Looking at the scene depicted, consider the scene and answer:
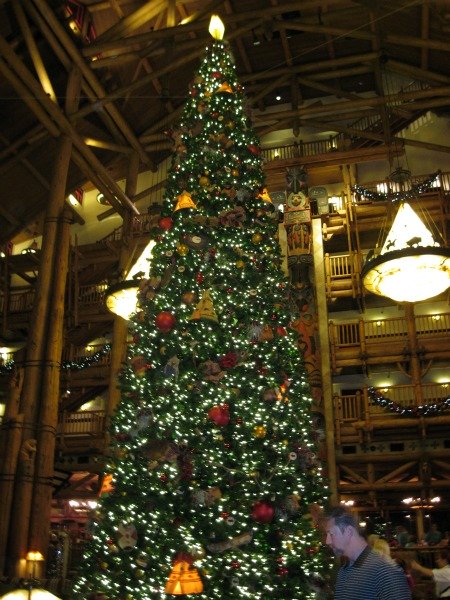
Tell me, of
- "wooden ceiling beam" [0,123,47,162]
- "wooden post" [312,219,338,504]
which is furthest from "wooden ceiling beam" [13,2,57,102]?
"wooden post" [312,219,338,504]

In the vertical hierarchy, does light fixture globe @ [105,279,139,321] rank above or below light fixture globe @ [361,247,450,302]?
above

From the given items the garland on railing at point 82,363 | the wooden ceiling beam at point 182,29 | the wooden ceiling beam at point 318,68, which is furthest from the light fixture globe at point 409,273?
the garland on railing at point 82,363

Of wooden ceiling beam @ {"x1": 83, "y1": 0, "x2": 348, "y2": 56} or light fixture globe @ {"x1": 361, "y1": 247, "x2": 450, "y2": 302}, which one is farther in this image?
wooden ceiling beam @ {"x1": 83, "y1": 0, "x2": 348, "y2": 56}

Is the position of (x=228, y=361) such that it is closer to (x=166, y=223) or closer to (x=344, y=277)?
(x=166, y=223)

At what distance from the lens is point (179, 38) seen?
1560 cm

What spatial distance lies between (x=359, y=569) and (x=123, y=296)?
6.88 metres

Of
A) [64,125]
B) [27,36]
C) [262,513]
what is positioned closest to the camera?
[262,513]

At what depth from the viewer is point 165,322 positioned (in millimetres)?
6012

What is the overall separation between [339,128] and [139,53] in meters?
5.96

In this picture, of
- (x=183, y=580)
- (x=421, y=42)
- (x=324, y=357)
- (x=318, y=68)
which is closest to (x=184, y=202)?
(x=183, y=580)

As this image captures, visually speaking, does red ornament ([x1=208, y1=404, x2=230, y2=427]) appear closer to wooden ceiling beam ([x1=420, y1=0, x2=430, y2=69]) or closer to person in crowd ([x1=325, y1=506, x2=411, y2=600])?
person in crowd ([x1=325, y1=506, x2=411, y2=600])

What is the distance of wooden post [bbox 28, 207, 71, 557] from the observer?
32.0 ft

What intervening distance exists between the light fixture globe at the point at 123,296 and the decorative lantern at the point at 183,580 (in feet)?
14.5

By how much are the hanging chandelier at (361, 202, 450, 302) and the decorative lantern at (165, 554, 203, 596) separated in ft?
14.0
